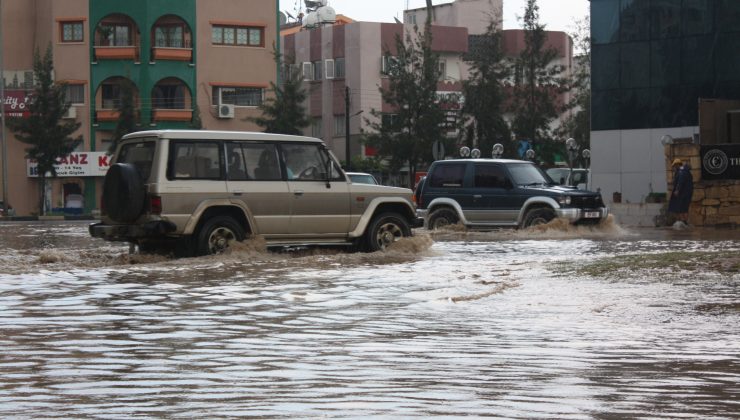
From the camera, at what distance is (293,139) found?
63.6 ft

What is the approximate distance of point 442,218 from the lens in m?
28.5

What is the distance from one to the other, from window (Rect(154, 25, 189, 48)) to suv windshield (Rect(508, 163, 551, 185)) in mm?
46865

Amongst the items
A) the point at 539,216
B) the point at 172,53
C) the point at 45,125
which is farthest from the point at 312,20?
the point at 539,216

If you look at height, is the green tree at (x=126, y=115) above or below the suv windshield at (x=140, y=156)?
above

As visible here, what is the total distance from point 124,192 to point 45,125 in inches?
1918

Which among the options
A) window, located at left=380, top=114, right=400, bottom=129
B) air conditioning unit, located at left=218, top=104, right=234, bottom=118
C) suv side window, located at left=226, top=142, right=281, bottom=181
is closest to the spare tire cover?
suv side window, located at left=226, top=142, right=281, bottom=181

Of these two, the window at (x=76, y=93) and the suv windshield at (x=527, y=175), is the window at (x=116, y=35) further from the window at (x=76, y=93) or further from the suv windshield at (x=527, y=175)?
the suv windshield at (x=527, y=175)

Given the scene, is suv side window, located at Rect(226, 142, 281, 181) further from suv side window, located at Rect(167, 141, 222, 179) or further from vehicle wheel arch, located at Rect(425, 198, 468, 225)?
vehicle wheel arch, located at Rect(425, 198, 468, 225)

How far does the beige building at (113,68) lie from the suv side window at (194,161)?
5241 cm

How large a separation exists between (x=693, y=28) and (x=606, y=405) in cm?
3644

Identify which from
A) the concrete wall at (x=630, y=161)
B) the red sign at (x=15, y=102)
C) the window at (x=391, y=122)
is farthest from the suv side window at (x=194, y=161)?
the red sign at (x=15, y=102)

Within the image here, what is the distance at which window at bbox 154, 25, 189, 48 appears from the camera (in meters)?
72.4

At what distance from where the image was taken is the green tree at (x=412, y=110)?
59375 millimetres

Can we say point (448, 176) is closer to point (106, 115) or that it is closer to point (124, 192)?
point (124, 192)
